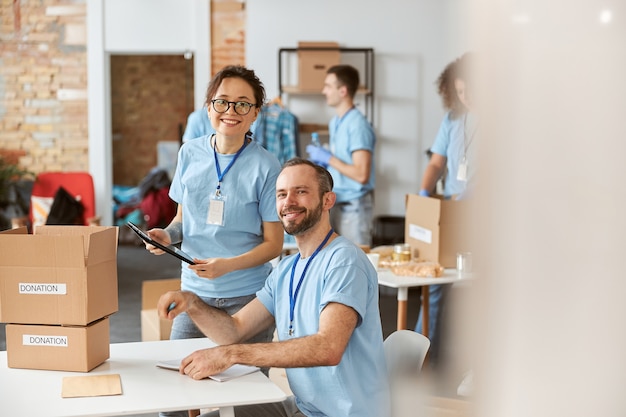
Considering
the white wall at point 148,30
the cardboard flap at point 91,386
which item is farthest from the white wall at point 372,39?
the cardboard flap at point 91,386

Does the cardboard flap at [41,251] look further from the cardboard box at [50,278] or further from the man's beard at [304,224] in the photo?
the man's beard at [304,224]

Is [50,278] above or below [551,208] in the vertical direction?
below

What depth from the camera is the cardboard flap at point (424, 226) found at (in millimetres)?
3686

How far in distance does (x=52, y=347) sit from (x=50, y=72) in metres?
6.35

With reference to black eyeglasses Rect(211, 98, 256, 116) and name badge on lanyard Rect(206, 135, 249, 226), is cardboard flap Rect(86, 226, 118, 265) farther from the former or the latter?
black eyeglasses Rect(211, 98, 256, 116)

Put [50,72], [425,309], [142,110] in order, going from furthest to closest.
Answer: [142,110] < [50,72] < [425,309]

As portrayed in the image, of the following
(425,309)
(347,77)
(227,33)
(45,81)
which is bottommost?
(425,309)

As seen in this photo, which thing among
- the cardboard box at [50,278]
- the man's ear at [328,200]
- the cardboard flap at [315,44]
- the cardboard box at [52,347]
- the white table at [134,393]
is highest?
the cardboard flap at [315,44]

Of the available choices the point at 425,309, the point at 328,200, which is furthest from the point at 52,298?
the point at 425,309

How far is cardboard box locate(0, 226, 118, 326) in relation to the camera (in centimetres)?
208

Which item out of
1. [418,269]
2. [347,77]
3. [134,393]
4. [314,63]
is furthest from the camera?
[314,63]

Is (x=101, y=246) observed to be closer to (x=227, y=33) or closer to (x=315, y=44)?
(x=315, y=44)

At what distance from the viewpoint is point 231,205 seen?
2570 millimetres

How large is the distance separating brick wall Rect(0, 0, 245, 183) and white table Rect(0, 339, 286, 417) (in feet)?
19.4
